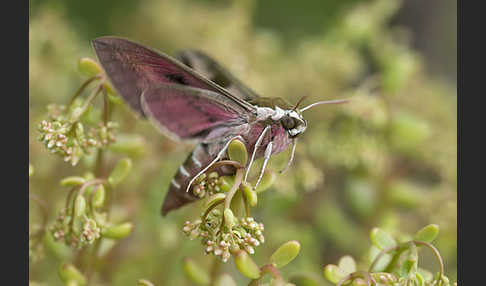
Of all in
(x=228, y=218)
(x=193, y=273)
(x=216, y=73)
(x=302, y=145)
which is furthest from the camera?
(x=302, y=145)

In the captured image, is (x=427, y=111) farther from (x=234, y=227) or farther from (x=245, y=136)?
(x=234, y=227)

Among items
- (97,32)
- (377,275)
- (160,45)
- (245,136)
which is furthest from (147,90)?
(97,32)

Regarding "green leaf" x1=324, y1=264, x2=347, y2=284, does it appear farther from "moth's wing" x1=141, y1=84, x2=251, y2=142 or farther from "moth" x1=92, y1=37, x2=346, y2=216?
"moth's wing" x1=141, y1=84, x2=251, y2=142

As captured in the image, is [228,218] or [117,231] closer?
[228,218]

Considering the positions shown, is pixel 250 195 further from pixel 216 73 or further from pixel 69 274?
pixel 216 73

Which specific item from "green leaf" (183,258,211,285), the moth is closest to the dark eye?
the moth

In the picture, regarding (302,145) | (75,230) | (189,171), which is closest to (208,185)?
(189,171)
